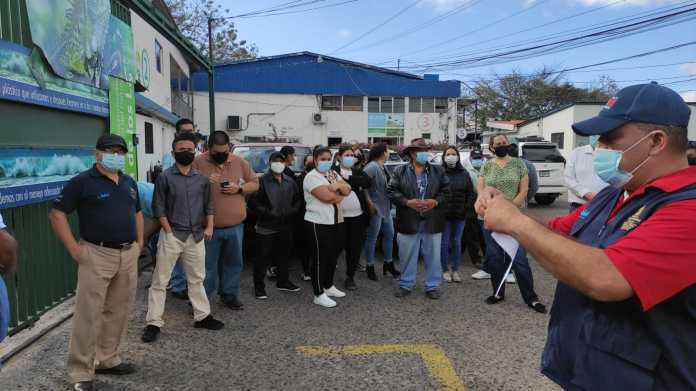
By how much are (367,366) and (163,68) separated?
14557mm

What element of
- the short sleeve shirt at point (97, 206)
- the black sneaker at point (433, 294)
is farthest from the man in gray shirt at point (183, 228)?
the black sneaker at point (433, 294)

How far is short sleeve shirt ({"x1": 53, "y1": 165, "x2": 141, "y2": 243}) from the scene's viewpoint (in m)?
3.35

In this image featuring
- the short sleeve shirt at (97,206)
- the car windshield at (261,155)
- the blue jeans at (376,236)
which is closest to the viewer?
the short sleeve shirt at (97,206)

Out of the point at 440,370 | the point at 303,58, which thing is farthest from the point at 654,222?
the point at 303,58

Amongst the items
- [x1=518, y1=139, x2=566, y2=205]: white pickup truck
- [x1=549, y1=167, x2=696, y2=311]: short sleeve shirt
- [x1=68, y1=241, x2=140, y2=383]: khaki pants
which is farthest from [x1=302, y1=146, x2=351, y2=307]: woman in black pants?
[x1=518, y1=139, x2=566, y2=205]: white pickup truck

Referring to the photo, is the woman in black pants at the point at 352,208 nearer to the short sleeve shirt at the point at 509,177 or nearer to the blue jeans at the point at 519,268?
the short sleeve shirt at the point at 509,177

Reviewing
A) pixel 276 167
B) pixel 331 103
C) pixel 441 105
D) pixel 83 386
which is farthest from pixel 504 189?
pixel 441 105

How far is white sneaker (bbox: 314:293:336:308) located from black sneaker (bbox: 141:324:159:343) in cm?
172

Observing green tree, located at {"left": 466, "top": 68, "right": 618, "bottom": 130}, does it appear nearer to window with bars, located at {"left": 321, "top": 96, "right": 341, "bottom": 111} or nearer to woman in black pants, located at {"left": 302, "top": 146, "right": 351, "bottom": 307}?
window with bars, located at {"left": 321, "top": 96, "right": 341, "bottom": 111}

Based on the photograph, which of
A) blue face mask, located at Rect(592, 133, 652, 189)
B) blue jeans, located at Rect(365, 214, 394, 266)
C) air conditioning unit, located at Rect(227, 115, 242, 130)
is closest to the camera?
blue face mask, located at Rect(592, 133, 652, 189)

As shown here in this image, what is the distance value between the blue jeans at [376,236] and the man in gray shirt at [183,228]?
2.57 metres

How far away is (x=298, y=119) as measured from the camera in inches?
1265

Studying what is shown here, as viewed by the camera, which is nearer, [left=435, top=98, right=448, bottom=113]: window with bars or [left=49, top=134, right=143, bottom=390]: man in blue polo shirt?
[left=49, top=134, right=143, bottom=390]: man in blue polo shirt

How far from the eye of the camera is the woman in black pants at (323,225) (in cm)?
532
